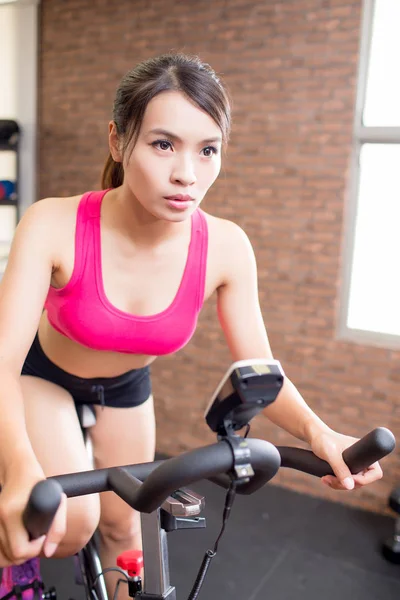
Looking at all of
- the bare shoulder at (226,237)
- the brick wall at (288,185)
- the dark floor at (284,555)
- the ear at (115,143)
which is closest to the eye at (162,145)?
the ear at (115,143)

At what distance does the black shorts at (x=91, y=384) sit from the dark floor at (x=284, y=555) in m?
1.30

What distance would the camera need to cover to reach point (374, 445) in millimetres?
891

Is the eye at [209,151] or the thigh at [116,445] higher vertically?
the eye at [209,151]

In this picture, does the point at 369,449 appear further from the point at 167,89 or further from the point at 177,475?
the point at 167,89

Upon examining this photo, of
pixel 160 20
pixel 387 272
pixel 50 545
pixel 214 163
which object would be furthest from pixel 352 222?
pixel 50 545

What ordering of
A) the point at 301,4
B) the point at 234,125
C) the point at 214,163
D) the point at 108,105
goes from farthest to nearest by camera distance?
the point at 108,105
the point at 234,125
the point at 301,4
the point at 214,163

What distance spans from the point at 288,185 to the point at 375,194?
462 millimetres

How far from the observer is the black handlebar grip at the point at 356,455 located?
886 mm

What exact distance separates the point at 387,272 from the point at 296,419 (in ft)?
7.33

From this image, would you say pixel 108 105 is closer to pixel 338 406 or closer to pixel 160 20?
pixel 160 20

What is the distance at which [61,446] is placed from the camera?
1.19 metres

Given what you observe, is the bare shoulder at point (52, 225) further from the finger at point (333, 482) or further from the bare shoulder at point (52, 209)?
the finger at point (333, 482)

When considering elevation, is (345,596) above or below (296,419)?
below

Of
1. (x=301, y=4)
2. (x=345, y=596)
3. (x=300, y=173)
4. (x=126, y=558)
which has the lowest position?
(x=345, y=596)
